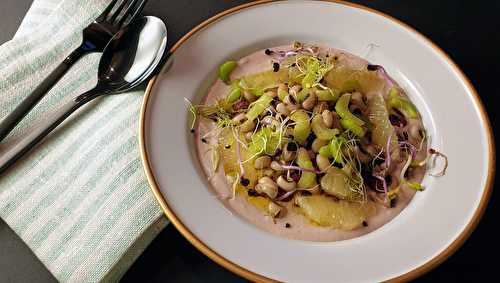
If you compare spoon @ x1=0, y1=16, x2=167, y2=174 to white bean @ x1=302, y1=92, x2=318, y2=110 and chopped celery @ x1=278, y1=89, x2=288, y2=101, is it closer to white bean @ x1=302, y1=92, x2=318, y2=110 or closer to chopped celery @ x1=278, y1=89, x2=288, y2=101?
chopped celery @ x1=278, y1=89, x2=288, y2=101

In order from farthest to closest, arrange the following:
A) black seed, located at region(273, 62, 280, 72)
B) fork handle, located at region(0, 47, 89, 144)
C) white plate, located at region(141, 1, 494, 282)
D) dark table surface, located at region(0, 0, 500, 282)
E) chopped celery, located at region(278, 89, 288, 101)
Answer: black seed, located at region(273, 62, 280, 72) → chopped celery, located at region(278, 89, 288, 101) → fork handle, located at region(0, 47, 89, 144) → dark table surface, located at region(0, 0, 500, 282) → white plate, located at region(141, 1, 494, 282)

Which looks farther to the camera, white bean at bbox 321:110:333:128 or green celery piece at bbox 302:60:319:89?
green celery piece at bbox 302:60:319:89

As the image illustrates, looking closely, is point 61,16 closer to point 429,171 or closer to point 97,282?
point 97,282

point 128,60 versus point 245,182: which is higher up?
point 128,60

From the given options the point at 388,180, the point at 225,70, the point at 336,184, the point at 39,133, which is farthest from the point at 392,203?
the point at 39,133

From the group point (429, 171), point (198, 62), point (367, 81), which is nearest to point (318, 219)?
point (429, 171)

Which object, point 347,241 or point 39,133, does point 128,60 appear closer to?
point 39,133

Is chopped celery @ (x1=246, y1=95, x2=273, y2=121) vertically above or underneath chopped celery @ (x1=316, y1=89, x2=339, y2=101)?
underneath

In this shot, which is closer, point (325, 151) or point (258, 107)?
point (325, 151)

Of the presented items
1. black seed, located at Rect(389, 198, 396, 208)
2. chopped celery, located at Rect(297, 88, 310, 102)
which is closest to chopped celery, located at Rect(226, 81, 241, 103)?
chopped celery, located at Rect(297, 88, 310, 102)
